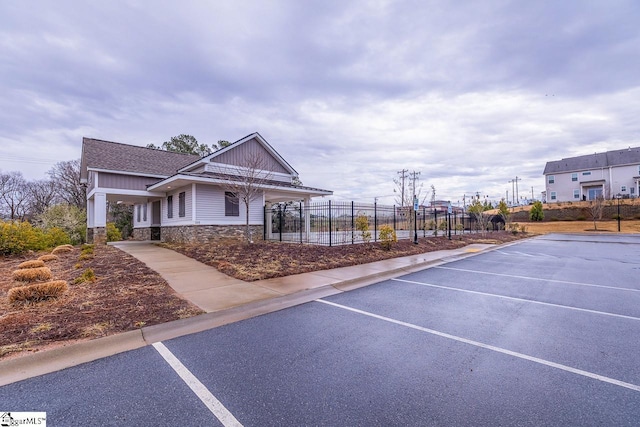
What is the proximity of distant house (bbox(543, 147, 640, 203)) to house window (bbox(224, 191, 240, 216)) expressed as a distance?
55.6 meters

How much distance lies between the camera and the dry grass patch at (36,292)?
17.2 ft

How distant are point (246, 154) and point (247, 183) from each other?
4.80 m

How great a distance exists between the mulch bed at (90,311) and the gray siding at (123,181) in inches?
496

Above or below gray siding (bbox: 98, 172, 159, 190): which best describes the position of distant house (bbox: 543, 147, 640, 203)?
above

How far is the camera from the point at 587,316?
4973 millimetres

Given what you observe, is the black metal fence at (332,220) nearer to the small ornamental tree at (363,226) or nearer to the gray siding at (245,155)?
the small ornamental tree at (363,226)

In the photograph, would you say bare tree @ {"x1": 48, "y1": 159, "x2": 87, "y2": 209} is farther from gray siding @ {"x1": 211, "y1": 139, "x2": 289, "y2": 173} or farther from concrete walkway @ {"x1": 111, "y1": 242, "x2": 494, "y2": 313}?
concrete walkway @ {"x1": 111, "y1": 242, "x2": 494, "y2": 313}

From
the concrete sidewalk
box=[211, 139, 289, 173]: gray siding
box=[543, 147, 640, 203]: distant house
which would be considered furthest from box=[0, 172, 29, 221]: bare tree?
box=[543, 147, 640, 203]: distant house

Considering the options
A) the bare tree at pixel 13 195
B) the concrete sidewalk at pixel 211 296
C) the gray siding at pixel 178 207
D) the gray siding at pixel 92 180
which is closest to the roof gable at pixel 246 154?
the gray siding at pixel 178 207

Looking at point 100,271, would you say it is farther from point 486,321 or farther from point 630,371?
point 630,371

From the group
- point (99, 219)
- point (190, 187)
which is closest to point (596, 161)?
point (190, 187)

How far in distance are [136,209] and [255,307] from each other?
82.1ft

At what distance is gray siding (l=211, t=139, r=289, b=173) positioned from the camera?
17.7 m

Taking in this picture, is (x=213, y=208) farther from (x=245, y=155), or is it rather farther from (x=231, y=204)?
(x=245, y=155)
